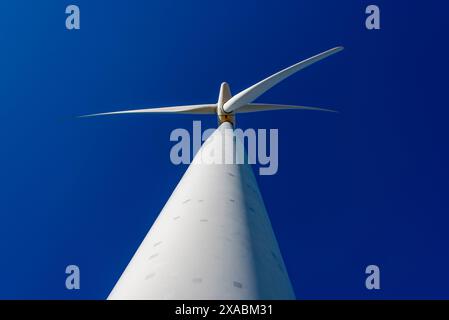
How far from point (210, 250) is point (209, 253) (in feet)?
0.31

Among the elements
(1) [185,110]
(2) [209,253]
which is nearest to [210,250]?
(2) [209,253]

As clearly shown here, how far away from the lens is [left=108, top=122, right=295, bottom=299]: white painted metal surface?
17.2 feet

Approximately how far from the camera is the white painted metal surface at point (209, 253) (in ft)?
17.2

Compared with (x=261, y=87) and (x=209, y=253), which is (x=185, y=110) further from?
(x=209, y=253)

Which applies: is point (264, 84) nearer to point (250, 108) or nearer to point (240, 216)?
point (250, 108)

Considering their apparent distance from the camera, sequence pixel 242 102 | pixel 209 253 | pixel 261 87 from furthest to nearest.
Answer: pixel 242 102 < pixel 261 87 < pixel 209 253

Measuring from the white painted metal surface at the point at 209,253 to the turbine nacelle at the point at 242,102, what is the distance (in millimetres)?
8148

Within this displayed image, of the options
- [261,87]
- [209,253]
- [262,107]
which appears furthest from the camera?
[262,107]

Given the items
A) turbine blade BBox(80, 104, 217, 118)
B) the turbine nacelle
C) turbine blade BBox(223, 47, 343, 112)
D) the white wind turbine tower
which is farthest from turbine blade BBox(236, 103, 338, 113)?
the white wind turbine tower

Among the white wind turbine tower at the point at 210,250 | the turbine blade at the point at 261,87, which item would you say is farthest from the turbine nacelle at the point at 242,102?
the white wind turbine tower at the point at 210,250

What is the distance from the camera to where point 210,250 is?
595cm
